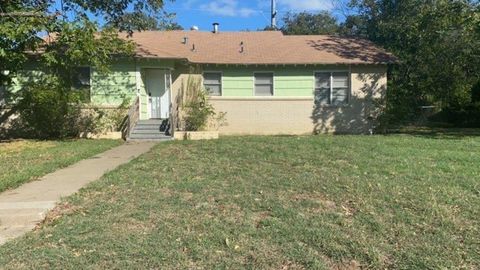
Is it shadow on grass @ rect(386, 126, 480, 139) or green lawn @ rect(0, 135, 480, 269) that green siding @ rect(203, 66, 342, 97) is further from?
green lawn @ rect(0, 135, 480, 269)

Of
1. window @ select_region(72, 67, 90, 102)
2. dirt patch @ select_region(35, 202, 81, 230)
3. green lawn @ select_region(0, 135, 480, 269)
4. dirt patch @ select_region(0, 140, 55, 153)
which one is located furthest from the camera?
window @ select_region(72, 67, 90, 102)

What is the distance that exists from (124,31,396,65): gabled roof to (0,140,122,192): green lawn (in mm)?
5425

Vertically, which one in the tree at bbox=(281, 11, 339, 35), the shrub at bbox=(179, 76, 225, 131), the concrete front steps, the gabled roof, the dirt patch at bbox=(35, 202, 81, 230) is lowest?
the dirt patch at bbox=(35, 202, 81, 230)

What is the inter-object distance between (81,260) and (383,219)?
137 inches

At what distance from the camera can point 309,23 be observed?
172 feet

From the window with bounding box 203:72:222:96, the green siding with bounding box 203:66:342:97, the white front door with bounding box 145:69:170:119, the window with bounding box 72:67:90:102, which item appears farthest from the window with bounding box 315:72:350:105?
the window with bounding box 72:67:90:102

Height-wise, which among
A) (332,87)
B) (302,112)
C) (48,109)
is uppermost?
(332,87)

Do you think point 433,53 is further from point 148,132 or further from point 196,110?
point 148,132

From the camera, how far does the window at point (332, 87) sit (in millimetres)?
19734

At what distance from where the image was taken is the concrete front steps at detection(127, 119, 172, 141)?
55.3ft

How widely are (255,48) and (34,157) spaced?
12043mm

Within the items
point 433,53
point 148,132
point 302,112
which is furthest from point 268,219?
point 433,53

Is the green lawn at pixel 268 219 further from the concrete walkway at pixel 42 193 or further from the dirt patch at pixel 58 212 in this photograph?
the concrete walkway at pixel 42 193

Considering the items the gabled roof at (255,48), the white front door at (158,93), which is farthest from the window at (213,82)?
the white front door at (158,93)
